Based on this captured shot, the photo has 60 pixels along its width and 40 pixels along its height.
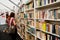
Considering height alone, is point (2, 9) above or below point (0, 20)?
above

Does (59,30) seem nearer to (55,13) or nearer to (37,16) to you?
(55,13)

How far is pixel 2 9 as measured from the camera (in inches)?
346

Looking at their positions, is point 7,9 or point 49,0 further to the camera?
point 7,9

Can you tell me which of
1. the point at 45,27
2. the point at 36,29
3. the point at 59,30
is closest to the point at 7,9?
the point at 36,29

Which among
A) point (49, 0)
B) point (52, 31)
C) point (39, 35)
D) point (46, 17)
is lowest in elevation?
point (39, 35)

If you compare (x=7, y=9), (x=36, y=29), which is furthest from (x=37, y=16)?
(x=7, y=9)

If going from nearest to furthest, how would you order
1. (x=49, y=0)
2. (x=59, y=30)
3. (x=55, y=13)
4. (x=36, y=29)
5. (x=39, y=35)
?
(x=59, y=30) → (x=55, y=13) → (x=49, y=0) → (x=39, y=35) → (x=36, y=29)

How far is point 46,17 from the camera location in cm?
304

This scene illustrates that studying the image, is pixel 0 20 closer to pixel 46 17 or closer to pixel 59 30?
pixel 46 17

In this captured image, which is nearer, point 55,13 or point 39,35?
point 55,13

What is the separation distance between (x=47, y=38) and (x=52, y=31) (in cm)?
35

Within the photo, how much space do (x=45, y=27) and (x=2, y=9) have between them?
20.4 feet

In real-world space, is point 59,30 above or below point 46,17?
below

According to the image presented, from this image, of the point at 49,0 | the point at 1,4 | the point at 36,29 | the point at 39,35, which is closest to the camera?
the point at 49,0
